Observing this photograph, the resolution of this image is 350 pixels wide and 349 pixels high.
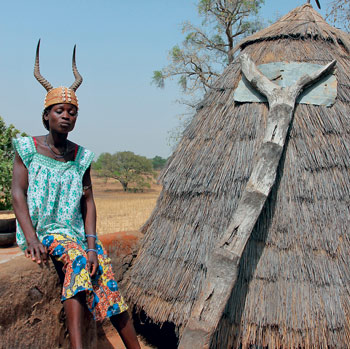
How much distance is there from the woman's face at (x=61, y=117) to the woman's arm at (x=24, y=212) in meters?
0.34

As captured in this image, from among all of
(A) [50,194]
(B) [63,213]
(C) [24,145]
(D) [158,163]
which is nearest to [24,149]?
(C) [24,145]

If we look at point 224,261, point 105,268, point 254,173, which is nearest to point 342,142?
point 254,173

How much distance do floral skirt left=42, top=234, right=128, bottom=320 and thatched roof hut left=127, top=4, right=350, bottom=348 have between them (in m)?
0.85

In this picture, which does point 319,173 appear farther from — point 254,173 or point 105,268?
point 105,268

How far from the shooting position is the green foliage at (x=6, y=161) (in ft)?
16.1

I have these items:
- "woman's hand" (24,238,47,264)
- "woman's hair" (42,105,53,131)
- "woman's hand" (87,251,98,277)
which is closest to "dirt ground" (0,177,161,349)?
"woman's hand" (24,238,47,264)

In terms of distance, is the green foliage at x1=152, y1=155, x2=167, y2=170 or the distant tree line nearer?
the distant tree line

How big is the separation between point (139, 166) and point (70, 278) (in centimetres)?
2695

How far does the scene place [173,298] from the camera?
3.32 meters

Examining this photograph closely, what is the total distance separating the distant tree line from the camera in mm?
29031

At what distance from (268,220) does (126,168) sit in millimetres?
26516

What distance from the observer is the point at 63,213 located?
9.07 feet

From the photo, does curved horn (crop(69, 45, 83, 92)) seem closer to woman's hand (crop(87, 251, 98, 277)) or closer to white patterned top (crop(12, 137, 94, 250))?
white patterned top (crop(12, 137, 94, 250))

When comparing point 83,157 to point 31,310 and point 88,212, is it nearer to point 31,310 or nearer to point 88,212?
point 88,212
